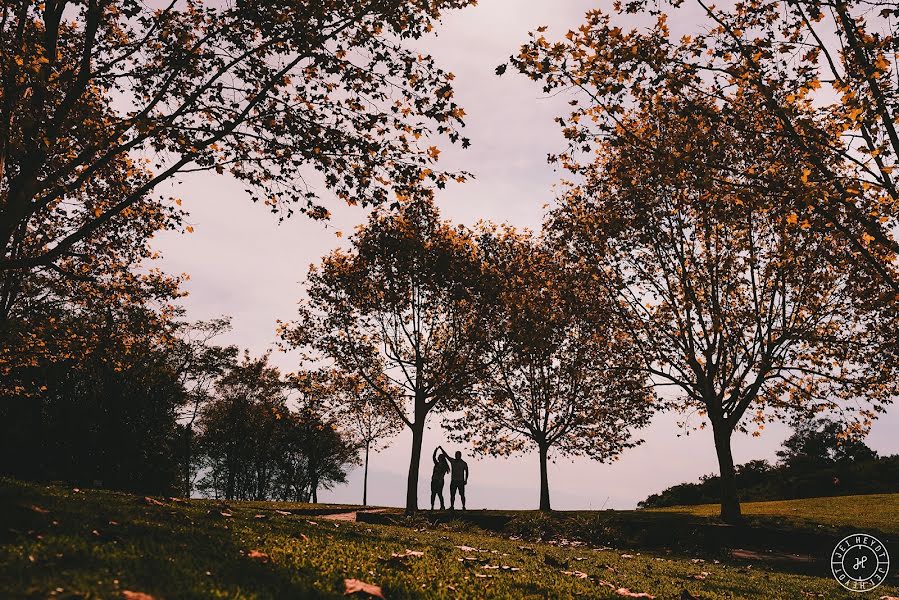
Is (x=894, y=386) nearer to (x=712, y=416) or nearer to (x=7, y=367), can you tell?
(x=712, y=416)

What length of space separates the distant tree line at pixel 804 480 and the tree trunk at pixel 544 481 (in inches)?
509

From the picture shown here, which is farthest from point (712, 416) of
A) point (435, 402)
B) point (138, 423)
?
point (138, 423)

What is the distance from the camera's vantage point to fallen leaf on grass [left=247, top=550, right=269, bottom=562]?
5.34m

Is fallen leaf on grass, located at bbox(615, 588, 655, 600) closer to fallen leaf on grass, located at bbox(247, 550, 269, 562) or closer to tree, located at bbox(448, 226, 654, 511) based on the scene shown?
fallen leaf on grass, located at bbox(247, 550, 269, 562)

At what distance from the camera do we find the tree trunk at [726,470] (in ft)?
69.5

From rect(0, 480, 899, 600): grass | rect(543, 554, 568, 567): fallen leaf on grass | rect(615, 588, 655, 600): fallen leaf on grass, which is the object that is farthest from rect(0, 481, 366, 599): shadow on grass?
rect(543, 554, 568, 567): fallen leaf on grass

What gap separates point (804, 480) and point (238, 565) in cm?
4276

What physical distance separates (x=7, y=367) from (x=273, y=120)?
1832cm

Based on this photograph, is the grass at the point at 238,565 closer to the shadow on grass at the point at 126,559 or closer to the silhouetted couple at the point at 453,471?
the shadow on grass at the point at 126,559

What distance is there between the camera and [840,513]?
25.0 m

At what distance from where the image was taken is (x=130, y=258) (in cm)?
2020

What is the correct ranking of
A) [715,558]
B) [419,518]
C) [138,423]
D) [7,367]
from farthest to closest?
1. [138,423]
2. [7,367]
3. [419,518]
4. [715,558]

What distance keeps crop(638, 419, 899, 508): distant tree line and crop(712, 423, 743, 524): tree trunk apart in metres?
10.5

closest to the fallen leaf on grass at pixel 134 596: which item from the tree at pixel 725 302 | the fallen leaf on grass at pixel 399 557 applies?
the fallen leaf on grass at pixel 399 557
